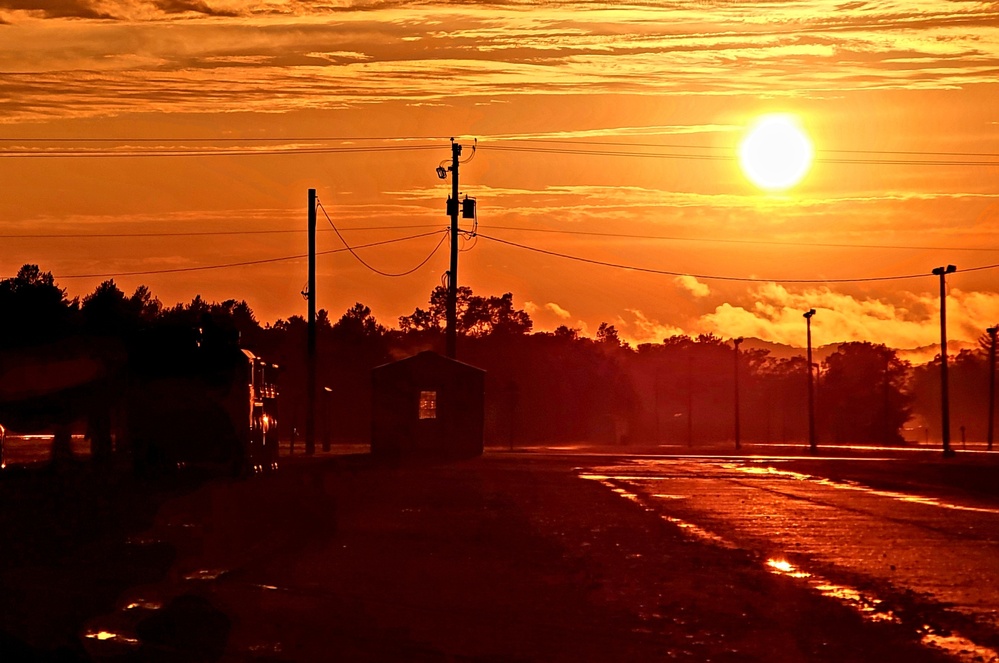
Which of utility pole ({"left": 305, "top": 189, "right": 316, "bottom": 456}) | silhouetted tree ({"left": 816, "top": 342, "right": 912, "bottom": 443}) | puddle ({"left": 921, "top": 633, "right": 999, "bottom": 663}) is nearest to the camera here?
puddle ({"left": 921, "top": 633, "right": 999, "bottom": 663})

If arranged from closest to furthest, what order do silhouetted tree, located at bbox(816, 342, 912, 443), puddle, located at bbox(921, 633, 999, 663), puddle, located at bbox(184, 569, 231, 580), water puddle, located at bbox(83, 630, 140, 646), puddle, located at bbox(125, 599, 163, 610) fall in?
puddle, located at bbox(921, 633, 999, 663) < water puddle, located at bbox(83, 630, 140, 646) < puddle, located at bbox(125, 599, 163, 610) < puddle, located at bbox(184, 569, 231, 580) < silhouetted tree, located at bbox(816, 342, 912, 443)

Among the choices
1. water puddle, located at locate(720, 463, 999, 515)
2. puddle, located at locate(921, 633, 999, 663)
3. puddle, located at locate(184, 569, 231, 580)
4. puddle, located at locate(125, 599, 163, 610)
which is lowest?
water puddle, located at locate(720, 463, 999, 515)

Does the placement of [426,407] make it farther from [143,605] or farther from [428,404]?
[143,605]

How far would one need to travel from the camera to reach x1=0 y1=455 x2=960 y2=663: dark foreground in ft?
33.1

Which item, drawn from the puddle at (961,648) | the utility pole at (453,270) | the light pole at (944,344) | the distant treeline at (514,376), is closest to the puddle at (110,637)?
the puddle at (961,648)

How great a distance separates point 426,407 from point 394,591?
135 feet

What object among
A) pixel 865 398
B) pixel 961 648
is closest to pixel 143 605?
pixel 961 648

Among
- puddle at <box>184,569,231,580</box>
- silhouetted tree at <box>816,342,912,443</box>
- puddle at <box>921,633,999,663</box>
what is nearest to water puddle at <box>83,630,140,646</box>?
puddle at <box>184,569,231,580</box>

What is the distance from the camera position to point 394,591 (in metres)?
13.1

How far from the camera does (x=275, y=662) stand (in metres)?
9.37

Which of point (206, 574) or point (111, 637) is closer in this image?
point (111, 637)

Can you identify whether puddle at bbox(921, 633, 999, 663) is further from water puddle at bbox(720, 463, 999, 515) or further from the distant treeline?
the distant treeline

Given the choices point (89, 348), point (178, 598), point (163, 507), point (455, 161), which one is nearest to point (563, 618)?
point (178, 598)

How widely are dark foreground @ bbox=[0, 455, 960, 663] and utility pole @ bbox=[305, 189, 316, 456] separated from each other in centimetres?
3063
